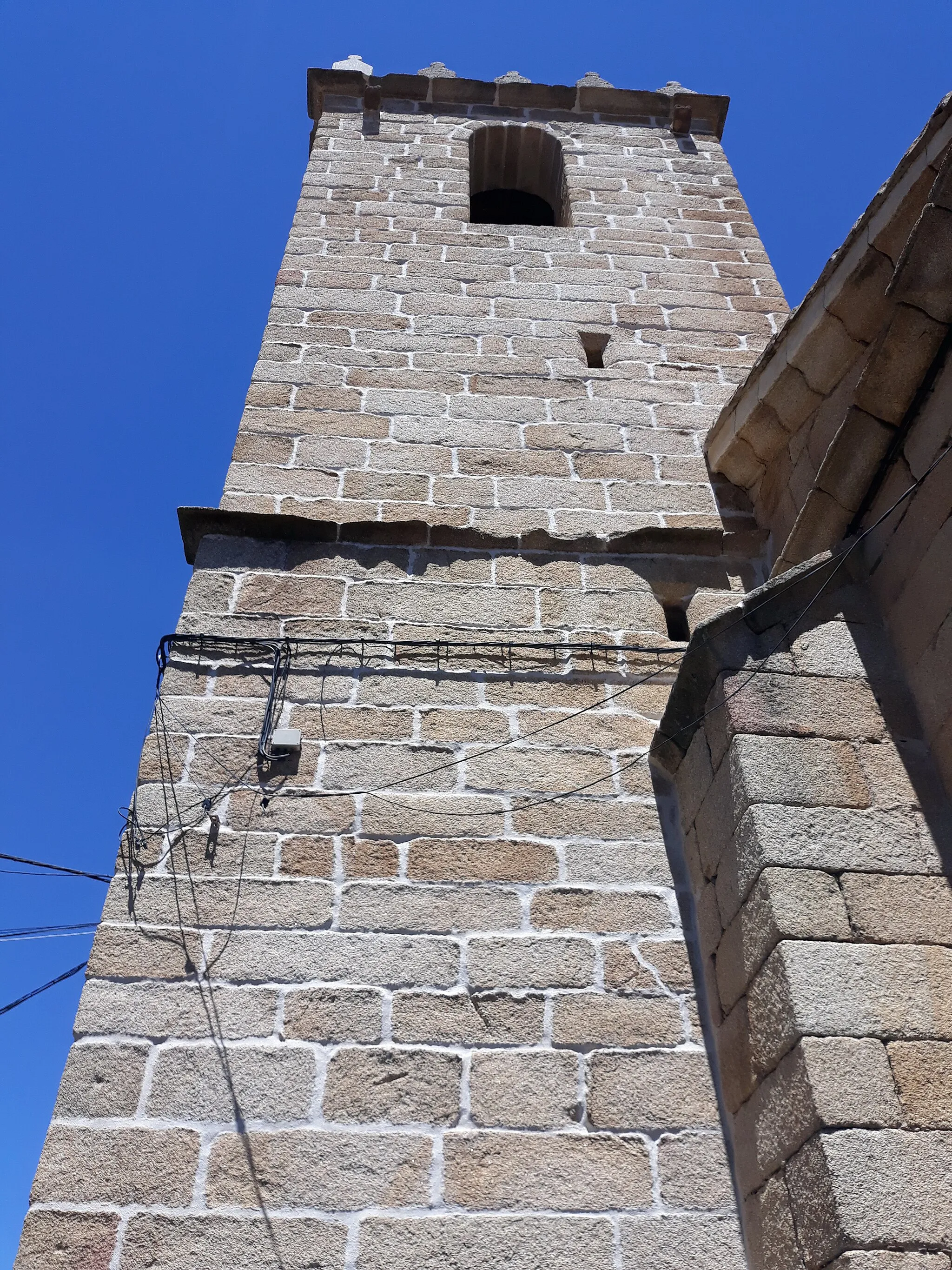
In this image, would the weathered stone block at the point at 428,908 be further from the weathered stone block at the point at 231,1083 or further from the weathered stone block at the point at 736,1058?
the weathered stone block at the point at 736,1058

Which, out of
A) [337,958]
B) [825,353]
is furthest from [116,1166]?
[825,353]

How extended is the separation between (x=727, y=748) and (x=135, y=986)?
1872 millimetres

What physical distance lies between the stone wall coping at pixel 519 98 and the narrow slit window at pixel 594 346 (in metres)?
3.12

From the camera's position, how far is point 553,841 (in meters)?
3.28

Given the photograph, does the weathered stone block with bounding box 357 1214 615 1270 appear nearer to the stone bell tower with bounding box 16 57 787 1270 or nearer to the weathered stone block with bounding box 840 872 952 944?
the stone bell tower with bounding box 16 57 787 1270

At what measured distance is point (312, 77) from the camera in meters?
7.51

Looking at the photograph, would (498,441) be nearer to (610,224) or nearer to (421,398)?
(421,398)

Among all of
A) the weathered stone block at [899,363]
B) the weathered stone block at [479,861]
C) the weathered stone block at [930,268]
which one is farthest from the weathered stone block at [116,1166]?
the weathered stone block at [930,268]

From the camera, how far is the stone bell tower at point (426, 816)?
8.45 ft

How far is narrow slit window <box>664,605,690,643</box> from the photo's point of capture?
4062mm

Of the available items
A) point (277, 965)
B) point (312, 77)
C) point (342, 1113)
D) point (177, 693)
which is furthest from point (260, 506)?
point (312, 77)

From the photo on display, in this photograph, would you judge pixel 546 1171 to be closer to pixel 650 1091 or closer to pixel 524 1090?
pixel 524 1090

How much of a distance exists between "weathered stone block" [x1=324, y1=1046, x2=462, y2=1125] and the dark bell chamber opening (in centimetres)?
661

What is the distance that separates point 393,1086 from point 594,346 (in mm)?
3937
